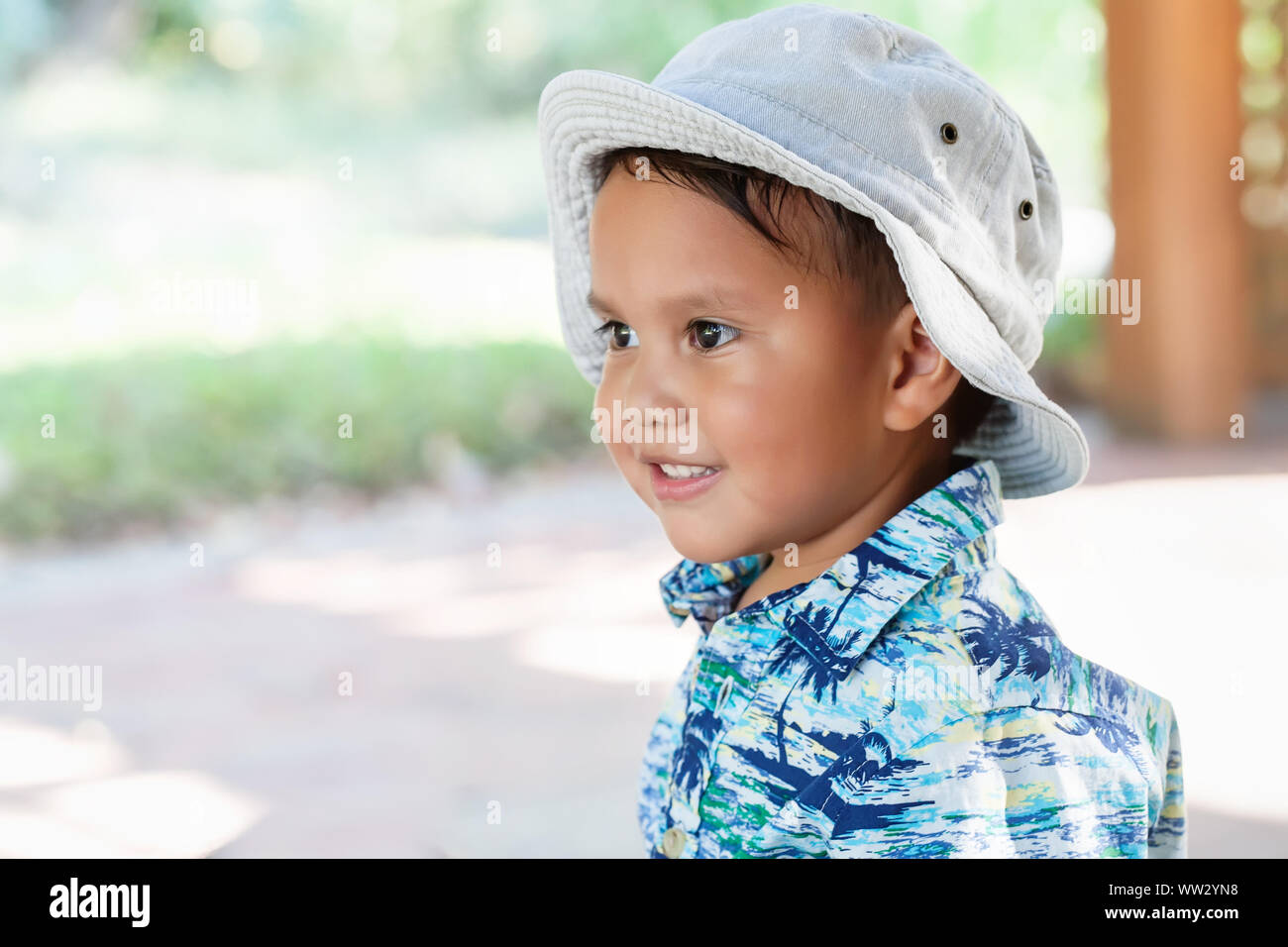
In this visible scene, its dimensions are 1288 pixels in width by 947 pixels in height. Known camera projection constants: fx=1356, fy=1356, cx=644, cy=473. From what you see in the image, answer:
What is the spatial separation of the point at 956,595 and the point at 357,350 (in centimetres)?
511

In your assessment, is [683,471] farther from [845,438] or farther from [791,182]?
[791,182]

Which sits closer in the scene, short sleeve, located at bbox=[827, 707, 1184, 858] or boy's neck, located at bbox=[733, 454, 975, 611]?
short sleeve, located at bbox=[827, 707, 1184, 858]

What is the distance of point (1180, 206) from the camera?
16.3 feet

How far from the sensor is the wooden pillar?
4.92m

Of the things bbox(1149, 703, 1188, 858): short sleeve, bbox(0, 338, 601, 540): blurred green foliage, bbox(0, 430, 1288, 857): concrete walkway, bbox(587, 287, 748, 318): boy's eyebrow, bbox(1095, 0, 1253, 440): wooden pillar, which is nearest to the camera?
bbox(587, 287, 748, 318): boy's eyebrow

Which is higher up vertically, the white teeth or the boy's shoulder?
the white teeth

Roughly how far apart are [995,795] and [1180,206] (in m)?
4.48

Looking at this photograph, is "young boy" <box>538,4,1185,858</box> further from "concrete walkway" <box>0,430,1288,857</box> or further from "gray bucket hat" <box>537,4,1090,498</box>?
"concrete walkway" <box>0,430,1288,857</box>

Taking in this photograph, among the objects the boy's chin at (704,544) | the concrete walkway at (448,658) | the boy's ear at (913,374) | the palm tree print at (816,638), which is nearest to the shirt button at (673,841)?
the palm tree print at (816,638)

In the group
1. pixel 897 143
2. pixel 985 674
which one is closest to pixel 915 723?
pixel 985 674

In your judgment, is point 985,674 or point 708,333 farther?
point 708,333

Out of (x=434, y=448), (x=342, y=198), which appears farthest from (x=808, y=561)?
(x=342, y=198)

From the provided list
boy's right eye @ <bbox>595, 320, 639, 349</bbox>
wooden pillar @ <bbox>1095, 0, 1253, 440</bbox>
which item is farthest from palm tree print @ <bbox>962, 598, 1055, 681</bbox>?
wooden pillar @ <bbox>1095, 0, 1253, 440</bbox>
